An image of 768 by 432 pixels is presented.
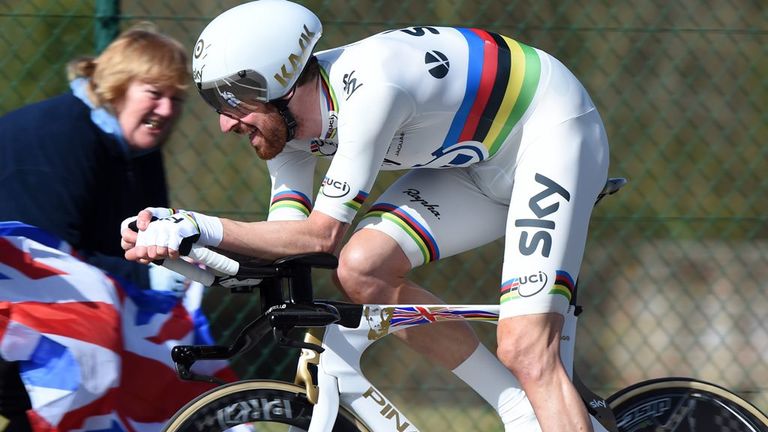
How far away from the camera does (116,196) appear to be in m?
3.97

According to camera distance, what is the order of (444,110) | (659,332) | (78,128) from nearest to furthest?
(444,110)
(78,128)
(659,332)

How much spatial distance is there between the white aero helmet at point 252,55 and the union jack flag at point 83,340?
75cm

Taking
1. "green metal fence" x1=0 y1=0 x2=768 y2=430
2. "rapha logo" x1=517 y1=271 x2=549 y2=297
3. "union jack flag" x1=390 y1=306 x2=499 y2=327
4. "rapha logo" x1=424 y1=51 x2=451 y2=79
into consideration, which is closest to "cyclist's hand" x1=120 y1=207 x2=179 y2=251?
"union jack flag" x1=390 y1=306 x2=499 y2=327

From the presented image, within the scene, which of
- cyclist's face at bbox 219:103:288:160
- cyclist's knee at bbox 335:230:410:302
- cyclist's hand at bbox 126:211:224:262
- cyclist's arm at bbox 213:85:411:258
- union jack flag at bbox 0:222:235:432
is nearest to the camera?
cyclist's hand at bbox 126:211:224:262

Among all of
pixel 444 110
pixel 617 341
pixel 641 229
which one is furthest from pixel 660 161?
pixel 444 110

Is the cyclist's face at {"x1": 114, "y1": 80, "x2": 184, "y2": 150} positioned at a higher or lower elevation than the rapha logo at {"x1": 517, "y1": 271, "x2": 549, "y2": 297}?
lower

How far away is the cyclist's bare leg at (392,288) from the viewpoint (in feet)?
11.0

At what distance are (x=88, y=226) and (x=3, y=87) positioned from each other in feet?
3.60

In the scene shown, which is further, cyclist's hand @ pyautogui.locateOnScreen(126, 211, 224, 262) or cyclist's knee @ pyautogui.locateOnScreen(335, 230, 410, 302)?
cyclist's knee @ pyautogui.locateOnScreen(335, 230, 410, 302)

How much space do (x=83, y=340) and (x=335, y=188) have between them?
92 centimetres

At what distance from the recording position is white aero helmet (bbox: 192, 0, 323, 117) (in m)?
3.14

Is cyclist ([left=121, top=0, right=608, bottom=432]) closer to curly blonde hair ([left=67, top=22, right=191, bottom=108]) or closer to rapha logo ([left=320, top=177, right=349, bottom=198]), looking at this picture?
rapha logo ([left=320, top=177, right=349, bottom=198])

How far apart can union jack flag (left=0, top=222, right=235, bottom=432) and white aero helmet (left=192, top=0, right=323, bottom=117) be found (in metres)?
0.75

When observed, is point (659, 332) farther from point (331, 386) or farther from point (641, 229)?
point (331, 386)
